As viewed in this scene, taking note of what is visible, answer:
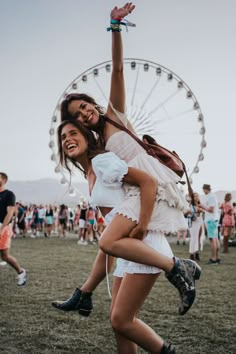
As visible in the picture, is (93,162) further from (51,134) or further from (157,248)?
(51,134)

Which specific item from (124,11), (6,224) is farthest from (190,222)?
(124,11)

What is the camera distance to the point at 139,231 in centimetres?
244

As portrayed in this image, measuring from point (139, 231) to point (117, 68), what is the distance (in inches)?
39.0

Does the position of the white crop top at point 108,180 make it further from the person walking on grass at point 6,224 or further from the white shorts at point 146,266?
the person walking on grass at point 6,224

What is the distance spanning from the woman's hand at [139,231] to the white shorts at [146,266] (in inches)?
3.2

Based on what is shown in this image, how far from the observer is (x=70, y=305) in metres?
2.92

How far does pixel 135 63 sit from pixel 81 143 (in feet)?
58.8

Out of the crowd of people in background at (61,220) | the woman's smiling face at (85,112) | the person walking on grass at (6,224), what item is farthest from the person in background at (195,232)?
the woman's smiling face at (85,112)

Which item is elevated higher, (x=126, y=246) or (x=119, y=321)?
(x=126, y=246)

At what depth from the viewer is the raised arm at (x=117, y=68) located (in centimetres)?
267

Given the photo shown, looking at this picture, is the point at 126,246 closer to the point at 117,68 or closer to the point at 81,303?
the point at 81,303

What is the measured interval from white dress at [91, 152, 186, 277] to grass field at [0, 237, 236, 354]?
1.51m

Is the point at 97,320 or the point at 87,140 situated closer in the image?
the point at 87,140

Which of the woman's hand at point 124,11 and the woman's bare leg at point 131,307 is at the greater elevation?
the woman's hand at point 124,11
